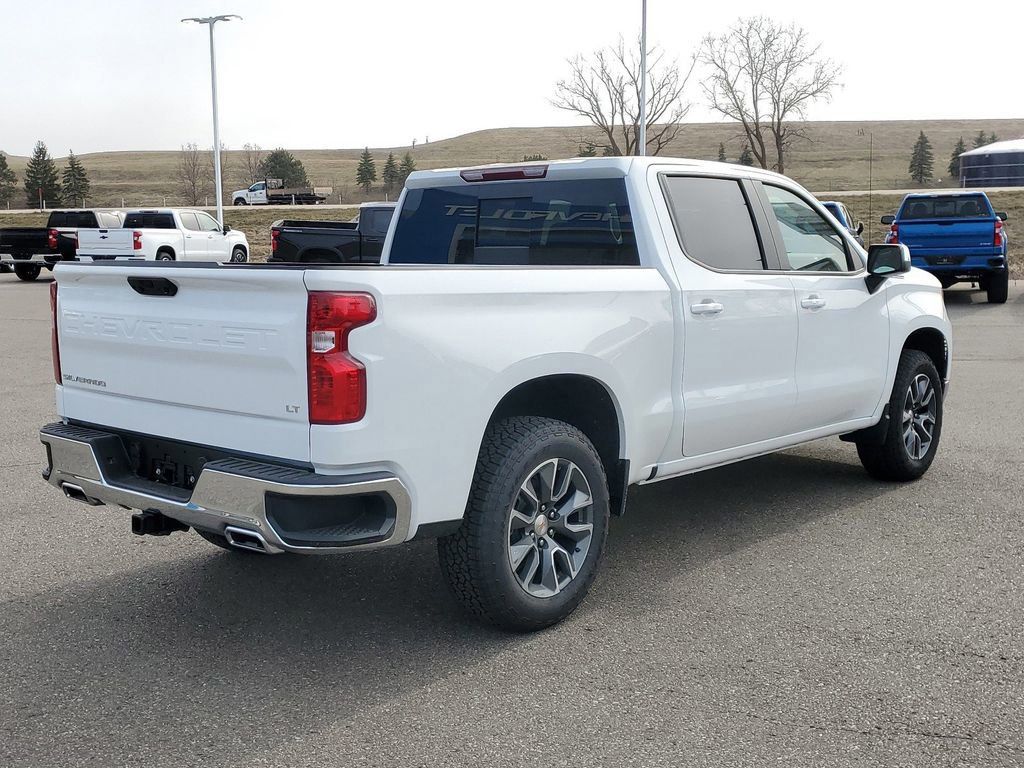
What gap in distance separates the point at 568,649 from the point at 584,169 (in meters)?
2.27

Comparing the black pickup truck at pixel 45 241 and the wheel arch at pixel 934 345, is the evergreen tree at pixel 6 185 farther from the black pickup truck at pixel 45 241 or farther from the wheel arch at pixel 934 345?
the wheel arch at pixel 934 345

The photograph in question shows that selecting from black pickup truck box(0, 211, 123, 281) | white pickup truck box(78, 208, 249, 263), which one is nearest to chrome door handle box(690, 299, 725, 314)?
white pickup truck box(78, 208, 249, 263)

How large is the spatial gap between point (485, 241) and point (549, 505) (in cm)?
176

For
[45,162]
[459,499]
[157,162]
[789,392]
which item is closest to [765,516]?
[789,392]

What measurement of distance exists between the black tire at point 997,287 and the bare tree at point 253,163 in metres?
97.3

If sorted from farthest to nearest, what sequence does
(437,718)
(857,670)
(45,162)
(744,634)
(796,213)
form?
(45,162)
(796,213)
(744,634)
(857,670)
(437,718)

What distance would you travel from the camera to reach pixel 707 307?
5258 millimetres

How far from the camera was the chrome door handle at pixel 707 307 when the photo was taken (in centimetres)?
520

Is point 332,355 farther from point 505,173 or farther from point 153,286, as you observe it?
point 505,173

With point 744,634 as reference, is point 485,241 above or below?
above

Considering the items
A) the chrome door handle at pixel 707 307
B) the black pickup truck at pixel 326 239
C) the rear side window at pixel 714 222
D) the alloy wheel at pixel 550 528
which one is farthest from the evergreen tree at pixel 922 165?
the alloy wheel at pixel 550 528

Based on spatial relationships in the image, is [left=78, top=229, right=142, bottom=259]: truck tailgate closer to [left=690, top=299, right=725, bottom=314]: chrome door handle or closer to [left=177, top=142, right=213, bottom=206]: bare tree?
[left=690, top=299, right=725, bottom=314]: chrome door handle

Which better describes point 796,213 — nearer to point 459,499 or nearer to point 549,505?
point 549,505

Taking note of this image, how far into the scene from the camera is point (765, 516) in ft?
20.9
